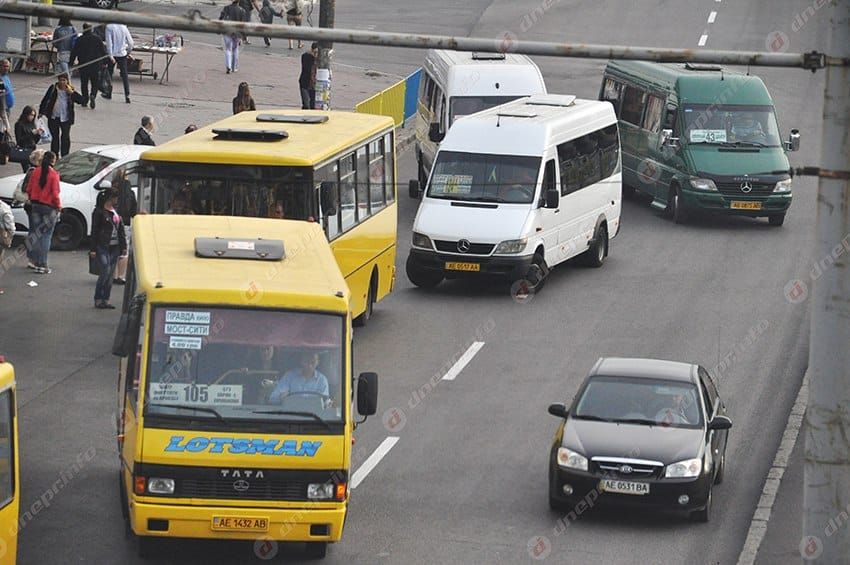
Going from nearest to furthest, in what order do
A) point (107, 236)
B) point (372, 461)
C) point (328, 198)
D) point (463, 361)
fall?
point (372, 461) < point (328, 198) < point (463, 361) < point (107, 236)

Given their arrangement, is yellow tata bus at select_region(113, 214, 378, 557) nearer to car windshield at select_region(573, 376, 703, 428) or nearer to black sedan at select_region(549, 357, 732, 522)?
black sedan at select_region(549, 357, 732, 522)

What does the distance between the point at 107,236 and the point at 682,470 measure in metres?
10.8

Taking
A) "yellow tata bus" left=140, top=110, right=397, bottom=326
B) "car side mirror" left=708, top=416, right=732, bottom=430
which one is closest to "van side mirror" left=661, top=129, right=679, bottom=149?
"yellow tata bus" left=140, top=110, right=397, bottom=326

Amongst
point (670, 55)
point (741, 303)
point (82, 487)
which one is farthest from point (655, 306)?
point (670, 55)

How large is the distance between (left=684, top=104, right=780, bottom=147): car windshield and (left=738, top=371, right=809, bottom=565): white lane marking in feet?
36.0

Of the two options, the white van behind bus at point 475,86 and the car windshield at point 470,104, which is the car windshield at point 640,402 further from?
the car windshield at point 470,104

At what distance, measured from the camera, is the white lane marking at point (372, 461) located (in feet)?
58.8

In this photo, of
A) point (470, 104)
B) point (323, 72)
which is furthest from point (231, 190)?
point (323, 72)

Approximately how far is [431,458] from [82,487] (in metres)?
3.93

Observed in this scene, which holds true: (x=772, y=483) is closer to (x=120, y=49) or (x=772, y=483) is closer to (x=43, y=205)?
(x=43, y=205)

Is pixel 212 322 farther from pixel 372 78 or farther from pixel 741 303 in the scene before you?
pixel 372 78

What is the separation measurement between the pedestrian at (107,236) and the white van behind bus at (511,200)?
4.79 metres

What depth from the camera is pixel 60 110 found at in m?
33.3

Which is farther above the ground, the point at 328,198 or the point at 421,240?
the point at 328,198
